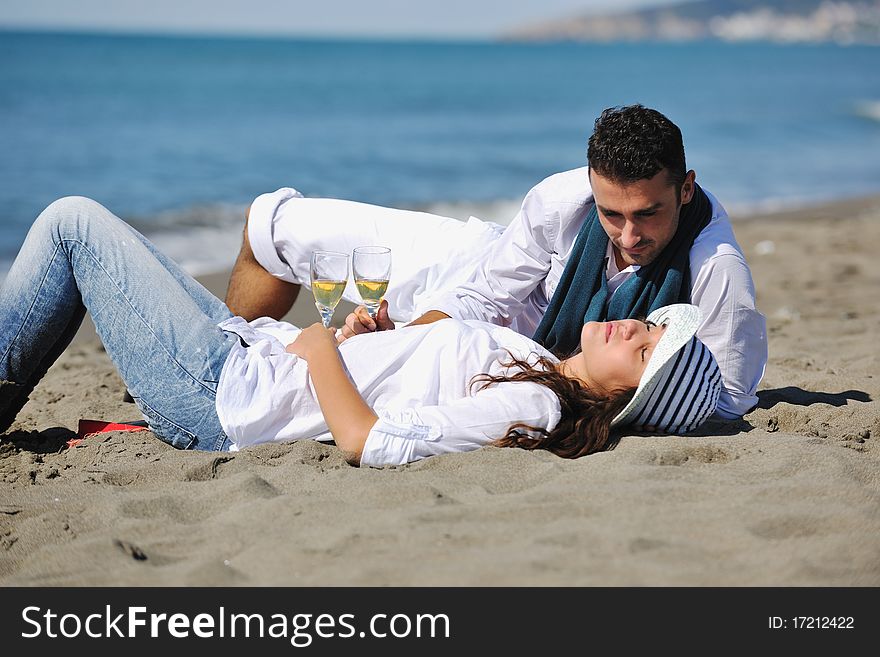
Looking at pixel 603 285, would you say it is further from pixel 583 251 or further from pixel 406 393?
pixel 406 393

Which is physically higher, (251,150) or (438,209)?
(251,150)

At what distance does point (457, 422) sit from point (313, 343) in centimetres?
67

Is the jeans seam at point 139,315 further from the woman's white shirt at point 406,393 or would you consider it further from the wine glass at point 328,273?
the wine glass at point 328,273

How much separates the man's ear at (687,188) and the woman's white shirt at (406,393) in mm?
981

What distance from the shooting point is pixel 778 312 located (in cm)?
696

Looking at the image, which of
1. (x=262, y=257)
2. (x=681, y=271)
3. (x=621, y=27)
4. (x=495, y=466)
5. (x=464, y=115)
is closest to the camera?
(x=495, y=466)

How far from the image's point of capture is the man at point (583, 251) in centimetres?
404

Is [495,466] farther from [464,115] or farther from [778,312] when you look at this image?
[464,115]

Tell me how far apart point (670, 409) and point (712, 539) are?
38.3 inches

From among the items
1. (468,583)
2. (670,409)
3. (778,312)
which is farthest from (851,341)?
(468,583)

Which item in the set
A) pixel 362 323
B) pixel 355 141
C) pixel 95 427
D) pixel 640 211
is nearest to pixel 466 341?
pixel 362 323

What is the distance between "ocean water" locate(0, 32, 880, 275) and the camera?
45.4 feet

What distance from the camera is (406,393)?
12.4ft
